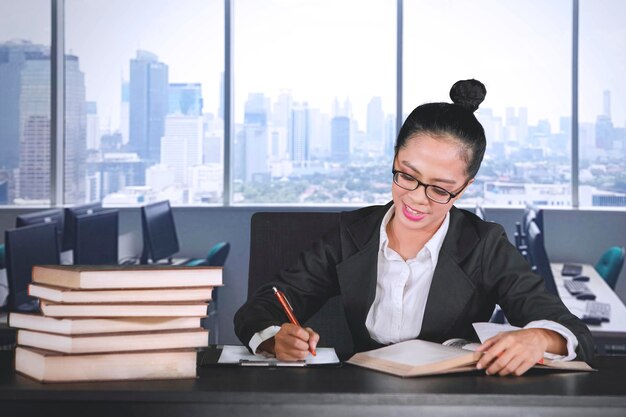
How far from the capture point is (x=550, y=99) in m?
6.58

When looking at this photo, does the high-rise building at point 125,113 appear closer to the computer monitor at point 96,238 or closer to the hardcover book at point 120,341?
the computer monitor at point 96,238

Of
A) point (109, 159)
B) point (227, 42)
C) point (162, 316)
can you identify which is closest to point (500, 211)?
point (227, 42)

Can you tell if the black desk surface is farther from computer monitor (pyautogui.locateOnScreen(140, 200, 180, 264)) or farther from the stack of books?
computer monitor (pyautogui.locateOnScreen(140, 200, 180, 264))

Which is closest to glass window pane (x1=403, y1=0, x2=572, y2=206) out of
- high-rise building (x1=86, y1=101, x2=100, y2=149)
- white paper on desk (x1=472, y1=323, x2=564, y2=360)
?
high-rise building (x1=86, y1=101, x2=100, y2=149)

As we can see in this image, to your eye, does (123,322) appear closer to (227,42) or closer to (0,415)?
(0,415)

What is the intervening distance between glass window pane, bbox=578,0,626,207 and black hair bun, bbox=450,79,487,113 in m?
4.82

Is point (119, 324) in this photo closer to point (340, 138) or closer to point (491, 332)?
point (491, 332)

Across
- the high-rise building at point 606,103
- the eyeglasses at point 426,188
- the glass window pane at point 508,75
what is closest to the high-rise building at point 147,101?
the glass window pane at point 508,75

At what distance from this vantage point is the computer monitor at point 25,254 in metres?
4.16

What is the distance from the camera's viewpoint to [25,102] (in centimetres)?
679

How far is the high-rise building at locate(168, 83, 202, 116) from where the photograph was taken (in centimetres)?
680

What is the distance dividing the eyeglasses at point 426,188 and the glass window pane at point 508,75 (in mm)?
4832

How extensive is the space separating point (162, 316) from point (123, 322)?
0.06m

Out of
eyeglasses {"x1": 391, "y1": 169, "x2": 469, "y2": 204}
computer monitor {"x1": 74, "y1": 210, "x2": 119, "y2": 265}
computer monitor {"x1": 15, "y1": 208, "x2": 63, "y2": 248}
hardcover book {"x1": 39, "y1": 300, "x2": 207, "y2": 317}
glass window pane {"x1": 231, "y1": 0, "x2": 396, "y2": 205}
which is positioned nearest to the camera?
hardcover book {"x1": 39, "y1": 300, "x2": 207, "y2": 317}
